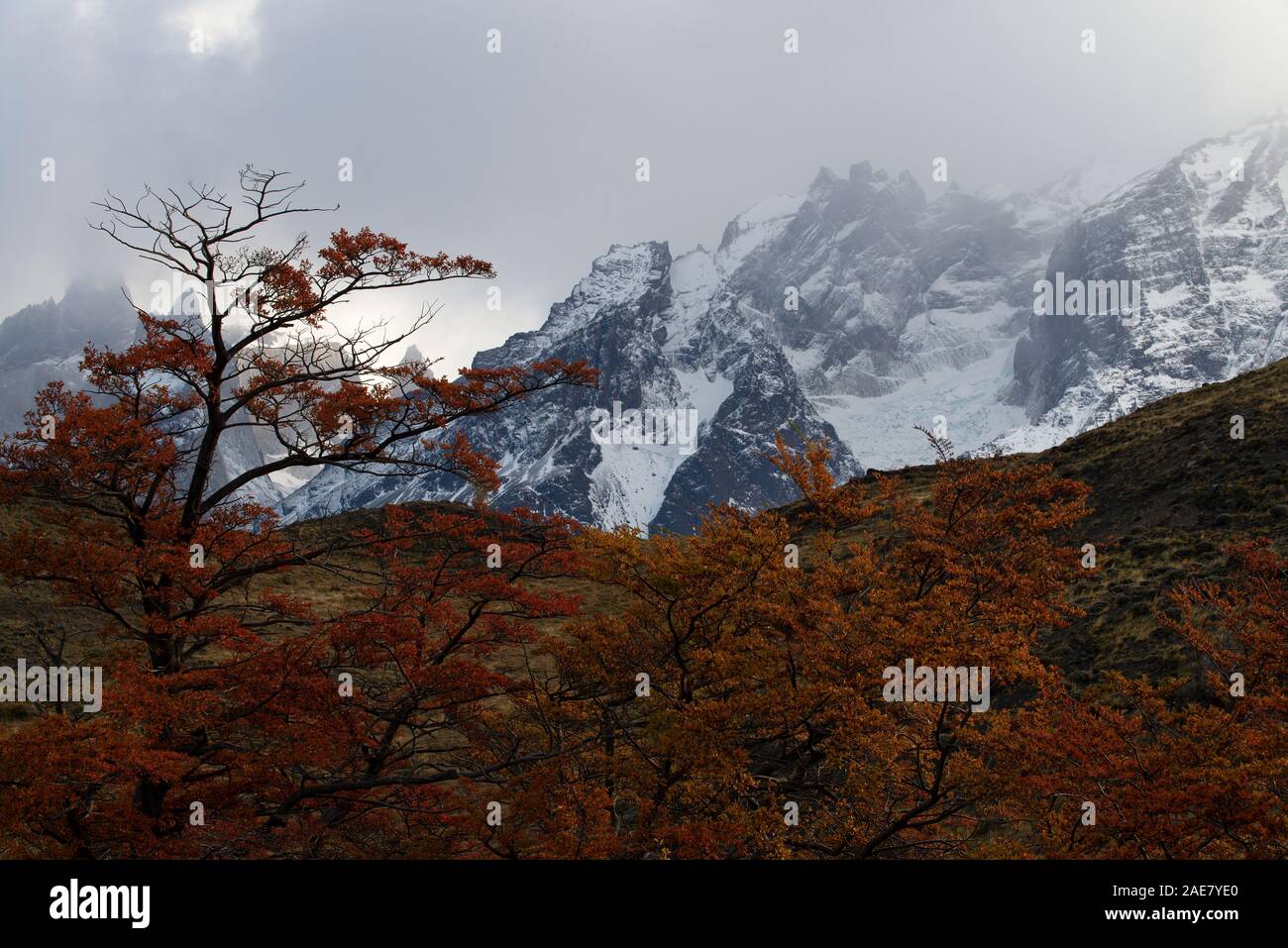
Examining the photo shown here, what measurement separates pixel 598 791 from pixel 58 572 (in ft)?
24.4

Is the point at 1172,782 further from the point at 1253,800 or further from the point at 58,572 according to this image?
the point at 58,572

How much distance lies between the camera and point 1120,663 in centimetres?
1917

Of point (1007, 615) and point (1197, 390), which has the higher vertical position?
point (1197, 390)

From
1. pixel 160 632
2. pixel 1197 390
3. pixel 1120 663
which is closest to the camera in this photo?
pixel 160 632

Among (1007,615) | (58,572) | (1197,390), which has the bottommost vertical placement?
(1007,615)

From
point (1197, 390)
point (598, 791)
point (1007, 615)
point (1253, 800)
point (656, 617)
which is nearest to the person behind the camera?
point (1253, 800)

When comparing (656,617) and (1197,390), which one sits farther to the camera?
(1197,390)

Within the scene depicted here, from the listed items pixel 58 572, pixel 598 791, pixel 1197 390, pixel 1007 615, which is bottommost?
pixel 598 791
